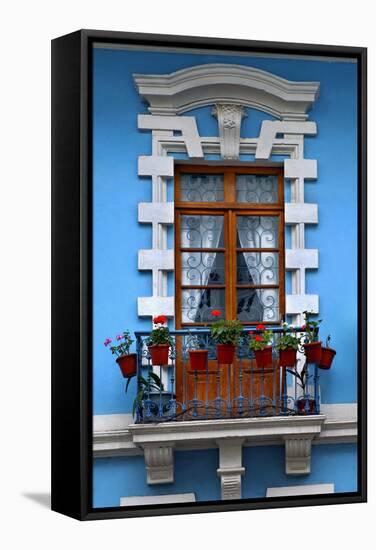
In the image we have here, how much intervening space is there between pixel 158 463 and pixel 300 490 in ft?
3.86

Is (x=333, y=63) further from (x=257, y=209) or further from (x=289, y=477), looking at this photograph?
(x=289, y=477)

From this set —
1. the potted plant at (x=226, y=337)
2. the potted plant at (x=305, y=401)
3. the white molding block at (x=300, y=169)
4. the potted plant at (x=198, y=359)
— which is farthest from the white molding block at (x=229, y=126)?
the potted plant at (x=305, y=401)

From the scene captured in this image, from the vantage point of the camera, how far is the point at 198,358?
892 centimetres

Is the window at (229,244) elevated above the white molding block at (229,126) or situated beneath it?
situated beneath

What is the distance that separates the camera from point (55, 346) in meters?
8.42

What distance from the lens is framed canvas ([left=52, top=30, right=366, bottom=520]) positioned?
8742mm

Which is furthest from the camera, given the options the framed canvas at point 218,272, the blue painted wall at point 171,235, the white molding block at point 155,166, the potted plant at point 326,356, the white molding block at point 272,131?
the white molding block at point 272,131

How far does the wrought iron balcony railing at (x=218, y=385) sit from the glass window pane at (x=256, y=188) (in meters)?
1.11

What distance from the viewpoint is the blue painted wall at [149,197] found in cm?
887

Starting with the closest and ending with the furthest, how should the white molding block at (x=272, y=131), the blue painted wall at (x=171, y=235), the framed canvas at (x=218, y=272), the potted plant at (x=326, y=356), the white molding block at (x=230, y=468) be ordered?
the framed canvas at (x=218, y=272)
the blue painted wall at (x=171, y=235)
the white molding block at (x=230, y=468)
the potted plant at (x=326, y=356)
the white molding block at (x=272, y=131)

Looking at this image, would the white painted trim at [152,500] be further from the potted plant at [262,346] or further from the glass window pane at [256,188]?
the glass window pane at [256,188]

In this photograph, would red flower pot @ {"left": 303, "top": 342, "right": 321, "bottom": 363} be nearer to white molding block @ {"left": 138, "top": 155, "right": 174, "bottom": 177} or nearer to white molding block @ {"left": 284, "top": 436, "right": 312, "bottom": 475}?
white molding block @ {"left": 284, "top": 436, "right": 312, "bottom": 475}

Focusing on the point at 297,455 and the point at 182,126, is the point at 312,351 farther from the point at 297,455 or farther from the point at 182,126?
the point at 182,126

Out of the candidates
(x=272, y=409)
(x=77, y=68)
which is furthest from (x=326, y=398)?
(x=77, y=68)
